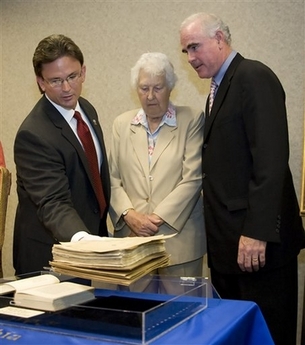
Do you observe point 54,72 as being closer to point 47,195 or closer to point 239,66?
point 47,195

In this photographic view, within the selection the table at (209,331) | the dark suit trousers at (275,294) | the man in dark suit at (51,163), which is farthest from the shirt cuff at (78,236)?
the dark suit trousers at (275,294)

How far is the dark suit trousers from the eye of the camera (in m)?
2.25

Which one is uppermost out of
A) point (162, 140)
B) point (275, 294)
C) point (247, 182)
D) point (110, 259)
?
point (162, 140)

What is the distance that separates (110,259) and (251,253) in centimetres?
91

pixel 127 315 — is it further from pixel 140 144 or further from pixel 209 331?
pixel 140 144

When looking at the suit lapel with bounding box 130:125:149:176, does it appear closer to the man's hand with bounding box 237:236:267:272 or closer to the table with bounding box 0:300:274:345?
the man's hand with bounding box 237:236:267:272

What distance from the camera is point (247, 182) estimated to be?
221cm

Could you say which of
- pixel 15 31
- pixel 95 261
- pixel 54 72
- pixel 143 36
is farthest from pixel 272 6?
pixel 95 261

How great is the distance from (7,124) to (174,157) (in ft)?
6.18

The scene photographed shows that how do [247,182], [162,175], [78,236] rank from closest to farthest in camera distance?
[78,236] < [247,182] < [162,175]

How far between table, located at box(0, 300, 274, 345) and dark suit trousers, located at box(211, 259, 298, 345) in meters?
0.87

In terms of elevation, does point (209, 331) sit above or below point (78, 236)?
below

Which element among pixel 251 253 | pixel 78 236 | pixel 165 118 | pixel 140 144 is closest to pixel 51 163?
pixel 78 236

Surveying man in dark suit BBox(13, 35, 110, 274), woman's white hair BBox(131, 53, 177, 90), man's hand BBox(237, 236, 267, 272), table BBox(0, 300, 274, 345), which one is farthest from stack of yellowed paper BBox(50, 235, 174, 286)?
woman's white hair BBox(131, 53, 177, 90)
